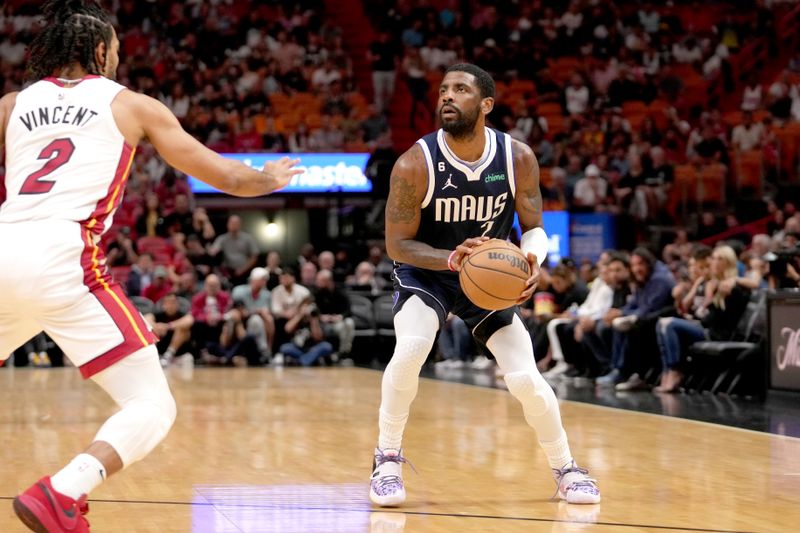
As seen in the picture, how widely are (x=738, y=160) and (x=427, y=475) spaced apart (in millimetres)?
14033

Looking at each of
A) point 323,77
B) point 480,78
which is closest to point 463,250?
point 480,78

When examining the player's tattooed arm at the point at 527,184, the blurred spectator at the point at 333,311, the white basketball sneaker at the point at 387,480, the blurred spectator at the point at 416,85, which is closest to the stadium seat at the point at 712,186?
the blurred spectator at the point at 416,85

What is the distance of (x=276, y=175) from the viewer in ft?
13.9

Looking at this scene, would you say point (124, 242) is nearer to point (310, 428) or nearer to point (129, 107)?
point (310, 428)

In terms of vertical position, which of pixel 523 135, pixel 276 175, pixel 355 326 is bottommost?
pixel 355 326

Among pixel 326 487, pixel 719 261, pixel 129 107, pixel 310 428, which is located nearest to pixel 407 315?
pixel 326 487

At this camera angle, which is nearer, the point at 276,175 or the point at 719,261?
the point at 276,175

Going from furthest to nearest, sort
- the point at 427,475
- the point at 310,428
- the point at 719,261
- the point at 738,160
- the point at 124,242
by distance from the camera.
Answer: the point at 738,160, the point at 124,242, the point at 719,261, the point at 310,428, the point at 427,475

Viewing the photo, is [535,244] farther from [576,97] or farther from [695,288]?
[576,97]

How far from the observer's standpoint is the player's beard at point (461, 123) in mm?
5527

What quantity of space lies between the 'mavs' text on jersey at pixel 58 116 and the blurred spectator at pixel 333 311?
1338cm

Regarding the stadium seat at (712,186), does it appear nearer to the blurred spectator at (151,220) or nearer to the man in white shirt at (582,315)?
the man in white shirt at (582,315)

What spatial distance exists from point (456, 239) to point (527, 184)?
1.41 ft

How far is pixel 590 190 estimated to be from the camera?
19969mm
